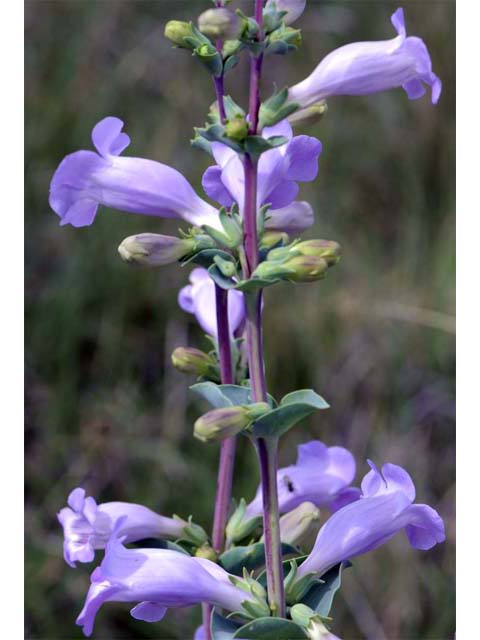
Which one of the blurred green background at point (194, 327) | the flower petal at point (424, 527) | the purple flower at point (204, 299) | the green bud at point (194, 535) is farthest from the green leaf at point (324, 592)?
the blurred green background at point (194, 327)

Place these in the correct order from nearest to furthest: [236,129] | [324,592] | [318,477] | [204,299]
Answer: [236,129] < [324,592] < [318,477] < [204,299]

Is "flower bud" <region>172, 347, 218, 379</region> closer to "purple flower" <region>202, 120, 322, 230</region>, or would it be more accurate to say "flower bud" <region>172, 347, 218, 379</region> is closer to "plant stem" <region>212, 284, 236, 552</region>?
"plant stem" <region>212, 284, 236, 552</region>

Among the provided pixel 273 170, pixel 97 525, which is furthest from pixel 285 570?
pixel 273 170

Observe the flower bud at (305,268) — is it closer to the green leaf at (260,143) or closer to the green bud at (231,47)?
the green leaf at (260,143)

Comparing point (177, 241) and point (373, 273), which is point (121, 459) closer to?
point (373, 273)

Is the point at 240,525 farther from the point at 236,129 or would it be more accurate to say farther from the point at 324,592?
the point at 236,129

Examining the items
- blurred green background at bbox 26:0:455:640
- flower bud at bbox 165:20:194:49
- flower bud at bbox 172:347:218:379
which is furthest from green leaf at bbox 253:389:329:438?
blurred green background at bbox 26:0:455:640
